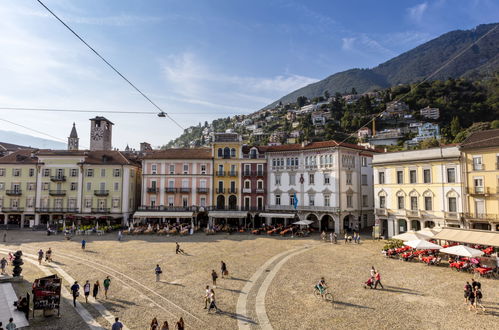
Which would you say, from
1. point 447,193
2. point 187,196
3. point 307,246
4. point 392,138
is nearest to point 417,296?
point 307,246

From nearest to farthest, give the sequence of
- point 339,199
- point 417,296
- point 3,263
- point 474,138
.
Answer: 1. point 417,296
2. point 3,263
3. point 474,138
4. point 339,199

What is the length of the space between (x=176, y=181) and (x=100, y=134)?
45296 mm

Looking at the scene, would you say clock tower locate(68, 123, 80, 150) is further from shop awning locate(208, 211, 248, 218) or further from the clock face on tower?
shop awning locate(208, 211, 248, 218)

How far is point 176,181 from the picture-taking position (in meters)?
46.2

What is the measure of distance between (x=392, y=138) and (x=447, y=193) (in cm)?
9116

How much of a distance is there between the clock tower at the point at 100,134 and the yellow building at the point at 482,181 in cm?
7779

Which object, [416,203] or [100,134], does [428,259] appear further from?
[100,134]

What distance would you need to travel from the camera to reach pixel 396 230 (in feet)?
116

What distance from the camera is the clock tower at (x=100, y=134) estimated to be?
78594 mm

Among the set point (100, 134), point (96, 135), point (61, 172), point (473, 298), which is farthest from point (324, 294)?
Result: point (96, 135)

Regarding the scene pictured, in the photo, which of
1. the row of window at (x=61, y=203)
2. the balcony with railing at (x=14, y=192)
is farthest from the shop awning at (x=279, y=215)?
the balcony with railing at (x=14, y=192)

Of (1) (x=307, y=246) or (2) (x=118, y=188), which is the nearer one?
(1) (x=307, y=246)

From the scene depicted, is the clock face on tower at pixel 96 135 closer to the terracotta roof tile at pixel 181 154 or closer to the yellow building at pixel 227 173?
the terracotta roof tile at pixel 181 154

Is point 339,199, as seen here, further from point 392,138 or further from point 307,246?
point 392,138
